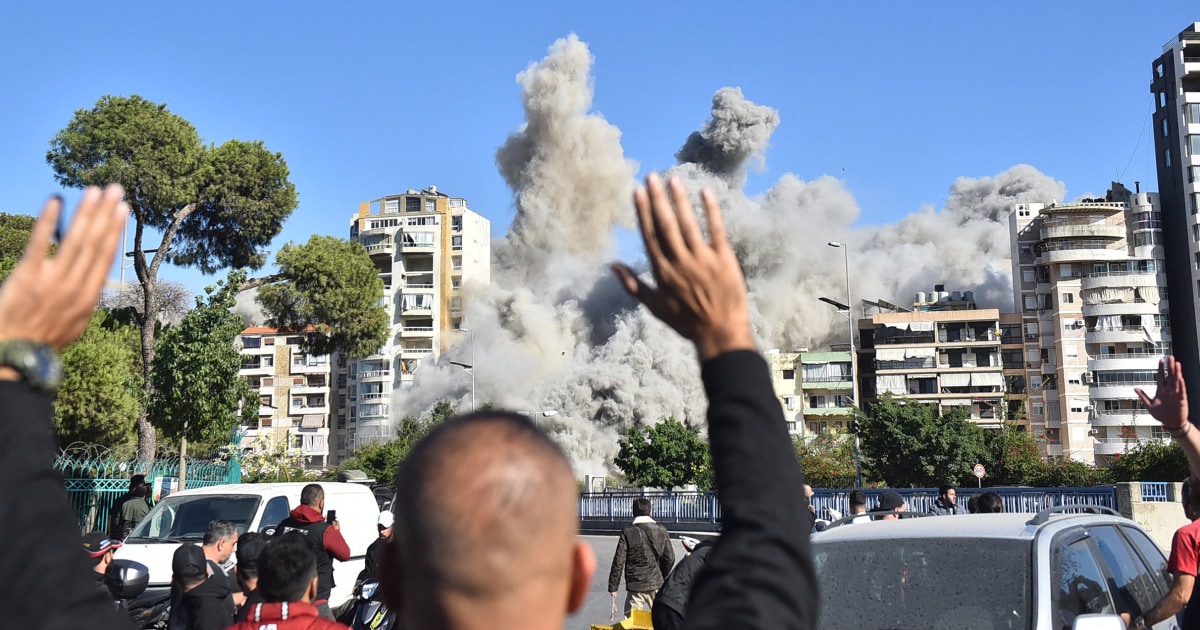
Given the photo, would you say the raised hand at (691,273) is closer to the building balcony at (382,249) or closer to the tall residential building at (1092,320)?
the tall residential building at (1092,320)

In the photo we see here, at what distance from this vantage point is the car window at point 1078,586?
434cm

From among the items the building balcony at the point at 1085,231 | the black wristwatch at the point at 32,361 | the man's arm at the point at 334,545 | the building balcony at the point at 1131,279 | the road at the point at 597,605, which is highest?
the building balcony at the point at 1085,231

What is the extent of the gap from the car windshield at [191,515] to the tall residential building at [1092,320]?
6152 cm

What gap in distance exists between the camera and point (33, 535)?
4.30ft

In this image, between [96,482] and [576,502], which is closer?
[576,502]

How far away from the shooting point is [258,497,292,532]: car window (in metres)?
11.6

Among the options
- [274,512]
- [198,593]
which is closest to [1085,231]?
[274,512]

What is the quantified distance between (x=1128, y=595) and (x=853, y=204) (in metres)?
99.5

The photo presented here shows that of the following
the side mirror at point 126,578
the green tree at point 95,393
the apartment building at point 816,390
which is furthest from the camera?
the apartment building at point 816,390

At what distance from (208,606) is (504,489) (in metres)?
4.69

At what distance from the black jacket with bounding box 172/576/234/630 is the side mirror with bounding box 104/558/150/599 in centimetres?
165

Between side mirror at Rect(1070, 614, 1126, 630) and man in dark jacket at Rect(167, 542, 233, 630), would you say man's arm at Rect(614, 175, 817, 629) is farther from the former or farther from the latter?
man in dark jacket at Rect(167, 542, 233, 630)

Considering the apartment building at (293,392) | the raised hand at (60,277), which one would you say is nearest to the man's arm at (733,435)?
the raised hand at (60,277)

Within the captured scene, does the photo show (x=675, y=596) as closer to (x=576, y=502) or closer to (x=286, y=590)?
(x=286, y=590)
